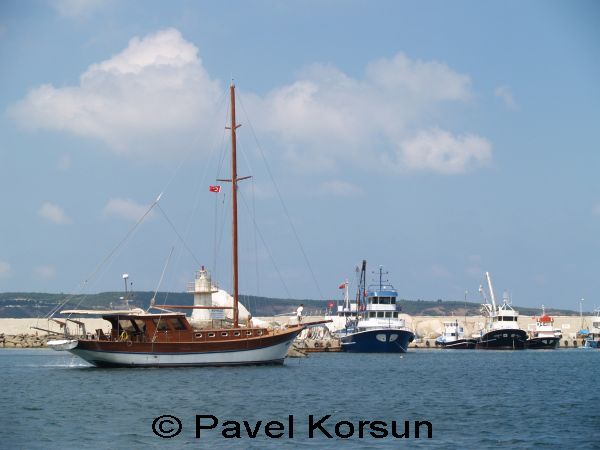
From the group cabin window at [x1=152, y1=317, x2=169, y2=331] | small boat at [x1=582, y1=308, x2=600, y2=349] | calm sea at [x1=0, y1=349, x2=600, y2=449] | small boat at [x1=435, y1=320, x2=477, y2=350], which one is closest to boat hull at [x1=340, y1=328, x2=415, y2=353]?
small boat at [x1=435, y1=320, x2=477, y2=350]

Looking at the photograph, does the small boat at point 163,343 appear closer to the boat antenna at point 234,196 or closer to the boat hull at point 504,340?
the boat antenna at point 234,196

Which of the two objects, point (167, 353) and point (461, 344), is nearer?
point (167, 353)

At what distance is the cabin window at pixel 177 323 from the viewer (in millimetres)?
53531

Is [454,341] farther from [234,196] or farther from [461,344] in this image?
[234,196]

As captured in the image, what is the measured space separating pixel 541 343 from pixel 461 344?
929cm

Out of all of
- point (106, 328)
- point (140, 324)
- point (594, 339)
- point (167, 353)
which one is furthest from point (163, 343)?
point (594, 339)

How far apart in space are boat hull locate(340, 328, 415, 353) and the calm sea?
27.3 meters

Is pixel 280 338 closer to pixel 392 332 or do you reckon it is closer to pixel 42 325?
pixel 392 332

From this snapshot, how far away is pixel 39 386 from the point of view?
45812mm

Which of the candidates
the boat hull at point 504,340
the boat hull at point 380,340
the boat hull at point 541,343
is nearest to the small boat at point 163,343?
the boat hull at point 380,340

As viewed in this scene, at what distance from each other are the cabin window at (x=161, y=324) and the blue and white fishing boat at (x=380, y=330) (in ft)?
118

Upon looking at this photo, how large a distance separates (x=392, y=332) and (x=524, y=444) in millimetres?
58905

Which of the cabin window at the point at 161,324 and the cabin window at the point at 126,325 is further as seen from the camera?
the cabin window at the point at 126,325

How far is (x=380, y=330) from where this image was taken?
284 ft
